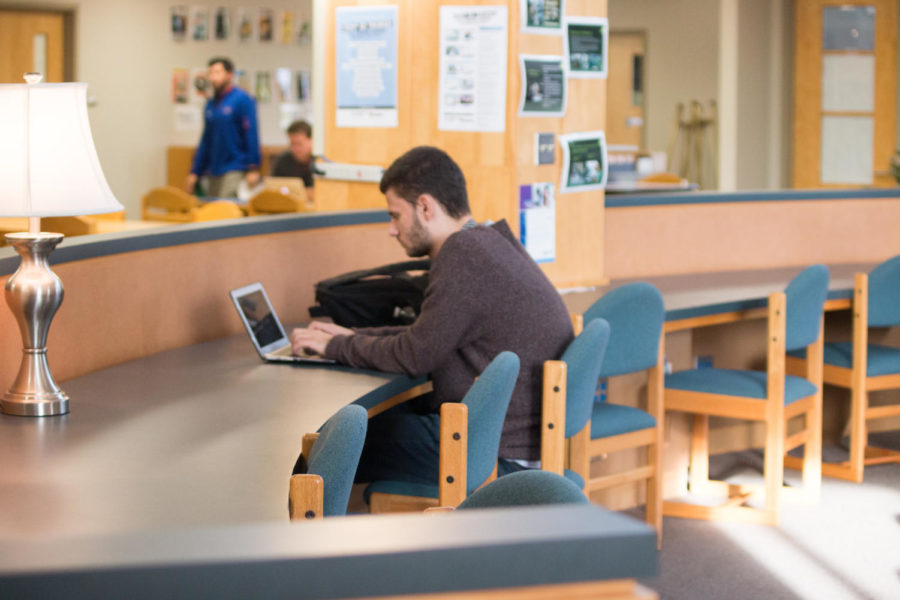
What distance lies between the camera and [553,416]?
267 centimetres

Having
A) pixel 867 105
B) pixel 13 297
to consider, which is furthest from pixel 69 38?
pixel 13 297

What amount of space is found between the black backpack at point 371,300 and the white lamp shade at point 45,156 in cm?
105

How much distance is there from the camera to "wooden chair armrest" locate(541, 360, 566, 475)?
263 centimetres

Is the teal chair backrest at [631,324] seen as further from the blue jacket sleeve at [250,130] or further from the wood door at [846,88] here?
the wood door at [846,88]

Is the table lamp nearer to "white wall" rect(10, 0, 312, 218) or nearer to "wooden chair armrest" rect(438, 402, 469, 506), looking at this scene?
"wooden chair armrest" rect(438, 402, 469, 506)

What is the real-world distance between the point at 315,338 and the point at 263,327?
19 centimetres

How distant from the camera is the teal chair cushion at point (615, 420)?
3365mm

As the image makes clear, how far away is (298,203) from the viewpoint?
536 centimetres

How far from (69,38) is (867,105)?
5.93 m

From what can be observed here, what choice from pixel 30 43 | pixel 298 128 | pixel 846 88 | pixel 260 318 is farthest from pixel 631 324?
pixel 30 43

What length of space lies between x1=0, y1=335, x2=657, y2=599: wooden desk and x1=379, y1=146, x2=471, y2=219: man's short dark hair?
48cm

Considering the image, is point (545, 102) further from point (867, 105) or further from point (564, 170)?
point (867, 105)

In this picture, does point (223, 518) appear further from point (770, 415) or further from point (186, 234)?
point (770, 415)

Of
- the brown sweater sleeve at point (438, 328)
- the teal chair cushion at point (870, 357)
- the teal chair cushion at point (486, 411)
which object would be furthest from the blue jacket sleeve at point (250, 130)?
the teal chair cushion at point (486, 411)
